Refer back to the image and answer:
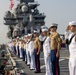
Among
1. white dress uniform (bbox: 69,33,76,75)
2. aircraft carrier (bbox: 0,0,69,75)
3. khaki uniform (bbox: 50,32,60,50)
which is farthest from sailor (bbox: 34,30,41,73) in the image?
aircraft carrier (bbox: 0,0,69,75)

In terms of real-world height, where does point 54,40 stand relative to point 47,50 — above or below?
above

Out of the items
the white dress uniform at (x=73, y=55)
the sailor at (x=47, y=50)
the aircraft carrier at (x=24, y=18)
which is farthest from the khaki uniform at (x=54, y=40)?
the aircraft carrier at (x=24, y=18)

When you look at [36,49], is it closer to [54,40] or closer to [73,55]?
[54,40]

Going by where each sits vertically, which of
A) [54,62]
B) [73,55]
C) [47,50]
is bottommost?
[54,62]

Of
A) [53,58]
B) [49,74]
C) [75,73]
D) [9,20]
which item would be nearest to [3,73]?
[49,74]

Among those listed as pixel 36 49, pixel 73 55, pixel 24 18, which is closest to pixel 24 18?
pixel 24 18

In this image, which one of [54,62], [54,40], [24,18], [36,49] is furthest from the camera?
[24,18]

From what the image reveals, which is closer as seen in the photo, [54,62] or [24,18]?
[54,62]

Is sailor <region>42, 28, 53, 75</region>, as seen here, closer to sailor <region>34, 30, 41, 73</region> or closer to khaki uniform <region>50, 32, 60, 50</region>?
khaki uniform <region>50, 32, 60, 50</region>

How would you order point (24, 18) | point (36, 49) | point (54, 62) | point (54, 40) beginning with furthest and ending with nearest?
1. point (24, 18)
2. point (36, 49)
3. point (54, 62)
4. point (54, 40)

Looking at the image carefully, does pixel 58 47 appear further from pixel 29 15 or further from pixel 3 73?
pixel 29 15

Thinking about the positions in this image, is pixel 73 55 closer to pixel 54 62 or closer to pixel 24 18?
pixel 54 62

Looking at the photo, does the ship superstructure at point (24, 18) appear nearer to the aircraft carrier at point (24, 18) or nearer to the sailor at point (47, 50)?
the aircraft carrier at point (24, 18)

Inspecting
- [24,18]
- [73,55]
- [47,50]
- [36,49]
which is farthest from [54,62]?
[24,18]
